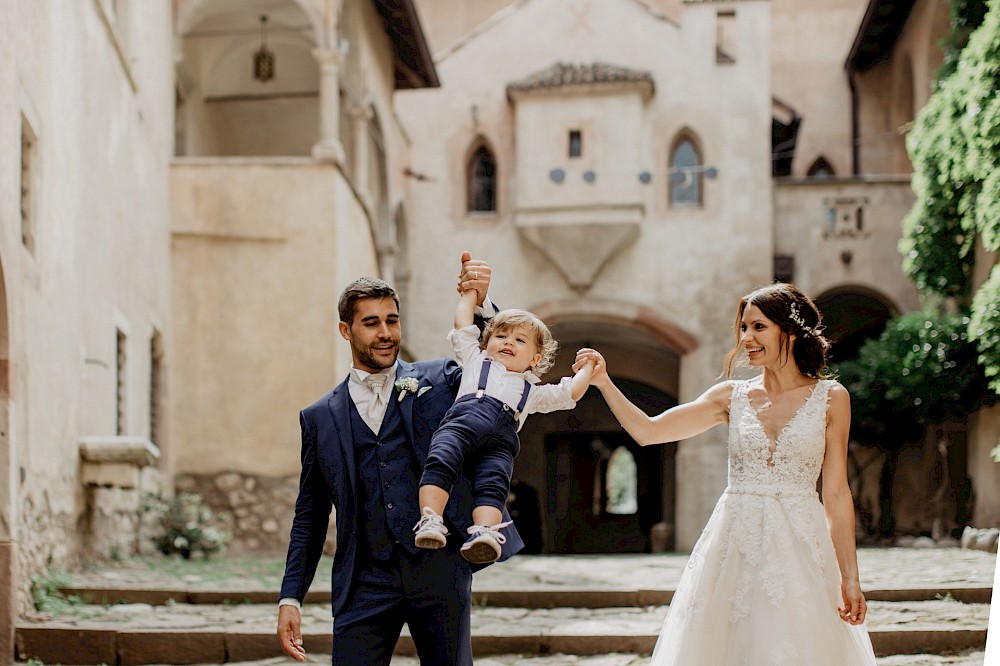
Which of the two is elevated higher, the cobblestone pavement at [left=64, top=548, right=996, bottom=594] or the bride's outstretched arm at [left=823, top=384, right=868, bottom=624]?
the bride's outstretched arm at [left=823, top=384, right=868, bottom=624]

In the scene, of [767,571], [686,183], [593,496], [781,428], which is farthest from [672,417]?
[593,496]

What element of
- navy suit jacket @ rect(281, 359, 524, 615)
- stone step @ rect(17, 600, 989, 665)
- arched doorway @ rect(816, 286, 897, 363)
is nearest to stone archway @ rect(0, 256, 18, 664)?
stone step @ rect(17, 600, 989, 665)

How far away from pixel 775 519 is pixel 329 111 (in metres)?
12.5

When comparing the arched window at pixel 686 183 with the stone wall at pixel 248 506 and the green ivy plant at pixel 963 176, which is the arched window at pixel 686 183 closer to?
the green ivy plant at pixel 963 176

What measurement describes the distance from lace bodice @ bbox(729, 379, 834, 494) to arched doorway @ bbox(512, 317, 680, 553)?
64.3 feet

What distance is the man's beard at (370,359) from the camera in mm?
4121

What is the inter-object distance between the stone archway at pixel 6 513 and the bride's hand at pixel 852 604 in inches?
217

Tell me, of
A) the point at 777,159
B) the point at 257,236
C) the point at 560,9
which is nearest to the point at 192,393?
the point at 257,236

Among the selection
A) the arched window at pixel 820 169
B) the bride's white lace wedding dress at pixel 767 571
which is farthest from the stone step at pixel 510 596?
the arched window at pixel 820 169

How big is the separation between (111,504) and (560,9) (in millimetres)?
13839

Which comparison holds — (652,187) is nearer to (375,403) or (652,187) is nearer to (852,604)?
(852,604)

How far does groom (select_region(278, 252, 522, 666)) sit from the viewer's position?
3.92 metres

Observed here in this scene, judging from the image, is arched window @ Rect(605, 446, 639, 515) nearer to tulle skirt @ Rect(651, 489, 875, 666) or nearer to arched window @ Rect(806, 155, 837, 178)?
arched window @ Rect(806, 155, 837, 178)

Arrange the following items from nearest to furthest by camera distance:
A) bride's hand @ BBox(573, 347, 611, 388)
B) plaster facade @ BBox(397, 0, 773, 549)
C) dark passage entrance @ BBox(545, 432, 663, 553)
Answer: bride's hand @ BBox(573, 347, 611, 388), plaster facade @ BBox(397, 0, 773, 549), dark passage entrance @ BBox(545, 432, 663, 553)
